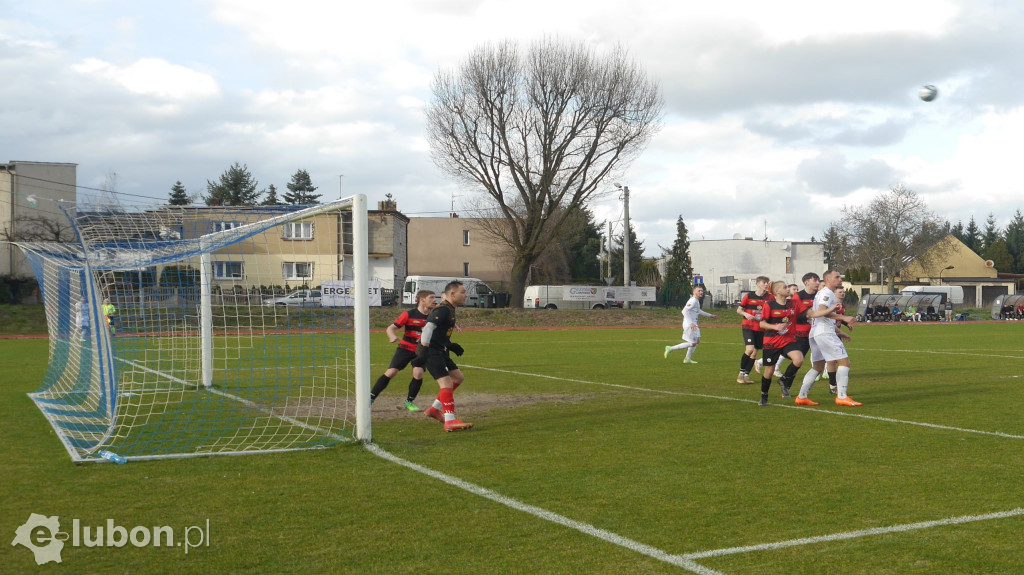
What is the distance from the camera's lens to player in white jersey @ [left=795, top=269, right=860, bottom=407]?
11352mm

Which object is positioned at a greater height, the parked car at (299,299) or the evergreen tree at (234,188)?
the evergreen tree at (234,188)

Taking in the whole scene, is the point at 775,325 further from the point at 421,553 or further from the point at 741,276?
the point at 741,276

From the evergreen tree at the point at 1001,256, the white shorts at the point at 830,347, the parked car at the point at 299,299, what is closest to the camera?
the white shorts at the point at 830,347

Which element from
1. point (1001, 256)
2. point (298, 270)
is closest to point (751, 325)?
point (298, 270)

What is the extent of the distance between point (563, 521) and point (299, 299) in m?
11.0

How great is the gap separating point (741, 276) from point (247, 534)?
8427 cm

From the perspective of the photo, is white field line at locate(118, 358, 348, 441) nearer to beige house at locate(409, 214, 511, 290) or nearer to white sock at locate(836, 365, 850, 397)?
white sock at locate(836, 365, 850, 397)

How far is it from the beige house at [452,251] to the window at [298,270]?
64215 millimetres

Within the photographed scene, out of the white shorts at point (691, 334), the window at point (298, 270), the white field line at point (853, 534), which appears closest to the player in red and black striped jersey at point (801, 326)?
the white shorts at point (691, 334)

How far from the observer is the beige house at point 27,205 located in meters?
47.3

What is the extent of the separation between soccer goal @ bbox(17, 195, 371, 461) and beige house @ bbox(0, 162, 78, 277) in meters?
35.6

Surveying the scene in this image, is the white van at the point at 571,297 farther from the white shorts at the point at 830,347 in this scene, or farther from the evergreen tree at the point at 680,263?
the white shorts at the point at 830,347

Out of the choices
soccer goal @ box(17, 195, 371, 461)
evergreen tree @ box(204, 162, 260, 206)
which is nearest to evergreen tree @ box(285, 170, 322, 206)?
evergreen tree @ box(204, 162, 260, 206)

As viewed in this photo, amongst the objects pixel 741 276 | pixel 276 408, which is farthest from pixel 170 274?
pixel 741 276
